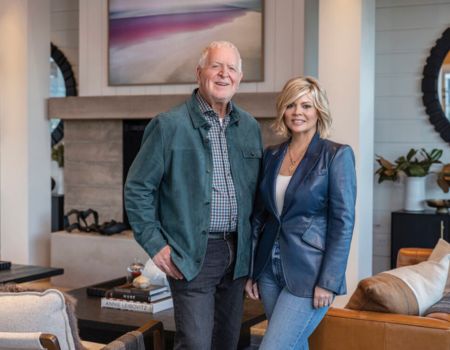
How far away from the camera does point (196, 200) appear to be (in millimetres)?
2330

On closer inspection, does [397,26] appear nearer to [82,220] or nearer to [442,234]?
[442,234]

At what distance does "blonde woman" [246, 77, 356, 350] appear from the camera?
2301mm

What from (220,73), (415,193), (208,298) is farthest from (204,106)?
(415,193)

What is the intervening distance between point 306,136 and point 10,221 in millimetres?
4629

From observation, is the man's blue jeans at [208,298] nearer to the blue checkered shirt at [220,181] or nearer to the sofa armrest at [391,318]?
the blue checkered shirt at [220,181]

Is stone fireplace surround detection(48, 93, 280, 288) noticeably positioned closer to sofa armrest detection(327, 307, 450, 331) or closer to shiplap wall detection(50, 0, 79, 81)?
shiplap wall detection(50, 0, 79, 81)

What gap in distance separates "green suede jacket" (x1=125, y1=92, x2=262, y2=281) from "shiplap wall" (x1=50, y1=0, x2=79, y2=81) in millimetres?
5153

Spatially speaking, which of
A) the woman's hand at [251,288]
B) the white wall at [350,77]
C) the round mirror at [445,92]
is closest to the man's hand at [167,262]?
the woman's hand at [251,288]

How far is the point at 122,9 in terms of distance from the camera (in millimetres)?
6148

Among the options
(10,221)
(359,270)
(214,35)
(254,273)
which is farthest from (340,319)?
(10,221)

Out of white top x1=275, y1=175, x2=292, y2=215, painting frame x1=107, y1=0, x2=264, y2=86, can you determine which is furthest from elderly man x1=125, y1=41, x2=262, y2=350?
painting frame x1=107, y1=0, x2=264, y2=86

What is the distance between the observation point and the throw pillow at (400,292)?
2.61 meters

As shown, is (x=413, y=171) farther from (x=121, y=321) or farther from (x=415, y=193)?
(x=121, y=321)

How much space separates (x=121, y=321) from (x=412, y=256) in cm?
154
